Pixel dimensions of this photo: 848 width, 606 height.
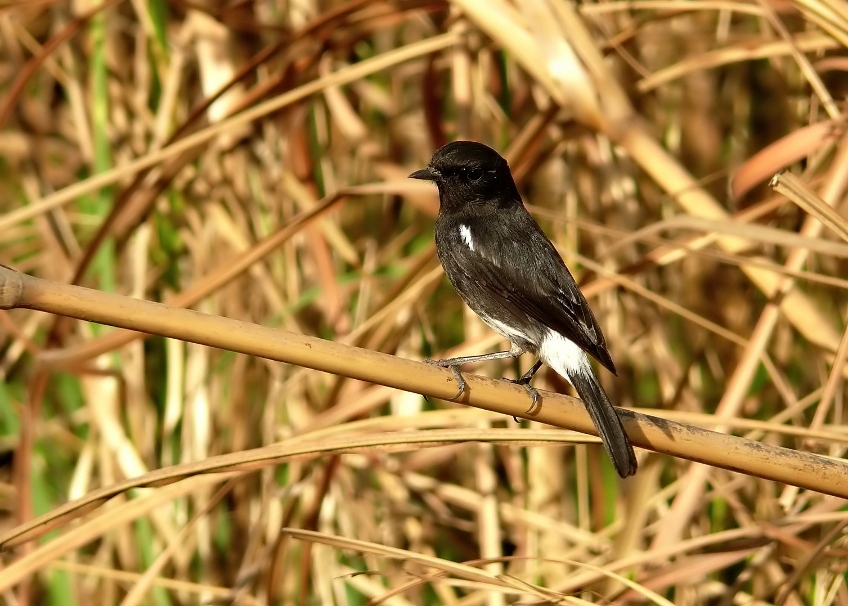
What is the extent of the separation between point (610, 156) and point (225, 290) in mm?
1389

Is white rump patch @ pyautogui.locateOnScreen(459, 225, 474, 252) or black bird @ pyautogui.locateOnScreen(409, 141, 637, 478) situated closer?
black bird @ pyautogui.locateOnScreen(409, 141, 637, 478)

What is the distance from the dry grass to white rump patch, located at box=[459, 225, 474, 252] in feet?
0.63

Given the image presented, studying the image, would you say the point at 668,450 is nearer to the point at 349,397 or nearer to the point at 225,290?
the point at 349,397

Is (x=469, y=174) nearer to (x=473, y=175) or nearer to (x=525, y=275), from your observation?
(x=473, y=175)

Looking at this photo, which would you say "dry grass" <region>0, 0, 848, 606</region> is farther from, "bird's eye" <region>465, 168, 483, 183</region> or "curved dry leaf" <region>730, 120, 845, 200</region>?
"bird's eye" <region>465, 168, 483, 183</region>

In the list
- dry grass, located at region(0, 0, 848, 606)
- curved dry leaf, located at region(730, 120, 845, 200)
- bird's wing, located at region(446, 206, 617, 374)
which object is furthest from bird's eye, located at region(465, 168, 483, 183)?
curved dry leaf, located at region(730, 120, 845, 200)

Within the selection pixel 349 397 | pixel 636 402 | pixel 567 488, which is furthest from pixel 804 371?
pixel 349 397

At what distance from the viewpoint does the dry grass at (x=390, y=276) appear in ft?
9.34

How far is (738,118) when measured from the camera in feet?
12.9

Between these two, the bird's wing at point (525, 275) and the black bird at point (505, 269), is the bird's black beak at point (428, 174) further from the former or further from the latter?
the bird's wing at point (525, 275)

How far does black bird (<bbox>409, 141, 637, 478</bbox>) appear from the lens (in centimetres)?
272

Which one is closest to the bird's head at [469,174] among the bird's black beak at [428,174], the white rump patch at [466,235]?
the bird's black beak at [428,174]

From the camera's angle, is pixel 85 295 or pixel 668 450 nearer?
pixel 85 295

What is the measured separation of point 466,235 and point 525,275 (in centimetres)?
21
